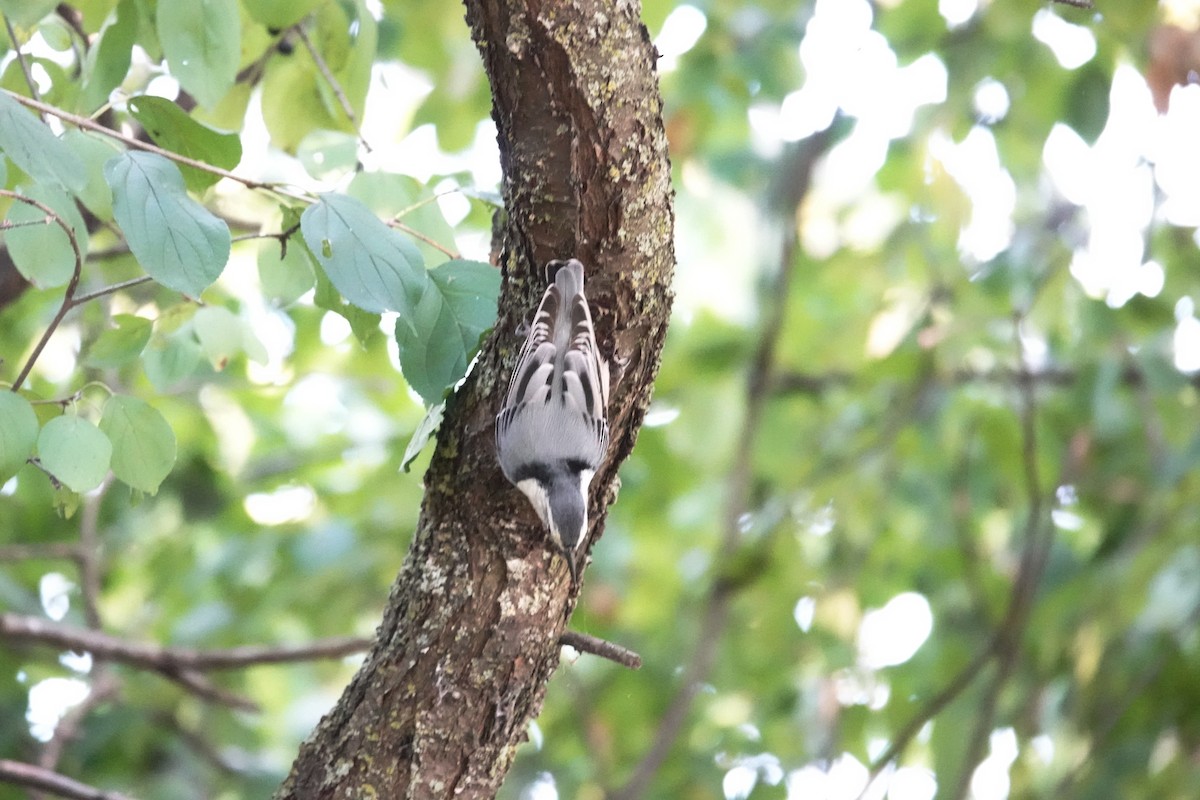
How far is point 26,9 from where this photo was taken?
2115mm

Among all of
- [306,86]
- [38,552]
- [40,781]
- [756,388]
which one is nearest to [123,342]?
[306,86]

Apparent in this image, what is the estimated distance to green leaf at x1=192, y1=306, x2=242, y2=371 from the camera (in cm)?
236

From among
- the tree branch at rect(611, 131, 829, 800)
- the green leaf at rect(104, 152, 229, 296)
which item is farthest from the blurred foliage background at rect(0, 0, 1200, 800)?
the green leaf at rect(104, 152, 229, 296)

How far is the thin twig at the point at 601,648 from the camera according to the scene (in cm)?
204

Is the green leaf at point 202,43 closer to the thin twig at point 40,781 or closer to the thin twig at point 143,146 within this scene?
the thin twig at point 143,146

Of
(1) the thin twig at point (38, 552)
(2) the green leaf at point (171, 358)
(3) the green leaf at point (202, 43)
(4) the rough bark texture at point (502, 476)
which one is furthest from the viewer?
(1) the thin twig at point (38, 552)

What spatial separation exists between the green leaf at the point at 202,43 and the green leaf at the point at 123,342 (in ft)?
1.45

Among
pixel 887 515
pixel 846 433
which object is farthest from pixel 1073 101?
pixel 887 515

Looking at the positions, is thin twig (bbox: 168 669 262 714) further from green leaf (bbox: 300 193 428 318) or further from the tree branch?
green leaf (bbox: 300 193 428 318)

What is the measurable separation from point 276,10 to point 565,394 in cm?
95

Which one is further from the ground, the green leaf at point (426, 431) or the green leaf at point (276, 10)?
the green leaf at point (276, 10)

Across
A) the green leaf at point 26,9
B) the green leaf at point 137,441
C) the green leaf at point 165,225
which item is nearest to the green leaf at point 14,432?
the green leaf at point 137,441

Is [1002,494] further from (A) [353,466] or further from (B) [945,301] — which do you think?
(A) [353,466]

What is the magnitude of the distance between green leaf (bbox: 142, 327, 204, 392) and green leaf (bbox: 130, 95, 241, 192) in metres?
0.43
